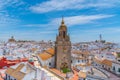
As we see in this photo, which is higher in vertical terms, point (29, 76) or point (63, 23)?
point (63, 23)

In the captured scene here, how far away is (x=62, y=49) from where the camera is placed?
43594 mm

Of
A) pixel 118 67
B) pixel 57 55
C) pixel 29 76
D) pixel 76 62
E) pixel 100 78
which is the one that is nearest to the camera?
pixel 29 76

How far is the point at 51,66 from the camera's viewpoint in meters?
45.7

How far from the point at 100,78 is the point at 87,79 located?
2.05 meters

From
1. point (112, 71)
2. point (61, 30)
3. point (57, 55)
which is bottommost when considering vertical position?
point (112, 71)

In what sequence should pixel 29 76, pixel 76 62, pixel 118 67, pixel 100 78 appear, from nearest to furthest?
1. pixel 29 76
2. pixel 100 78
3. pixel 118 67
4. pixel 76 62

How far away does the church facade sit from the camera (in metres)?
43.4

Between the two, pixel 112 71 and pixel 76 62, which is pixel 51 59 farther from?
pixel 112 71

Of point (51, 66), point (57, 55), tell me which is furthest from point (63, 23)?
point (51, 66)

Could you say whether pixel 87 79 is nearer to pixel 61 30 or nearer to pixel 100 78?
pixel 100 78

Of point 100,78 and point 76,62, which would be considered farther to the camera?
point 76,62

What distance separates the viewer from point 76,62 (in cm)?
5294

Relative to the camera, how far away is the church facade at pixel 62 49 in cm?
4341

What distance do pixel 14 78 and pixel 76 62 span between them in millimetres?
28639
